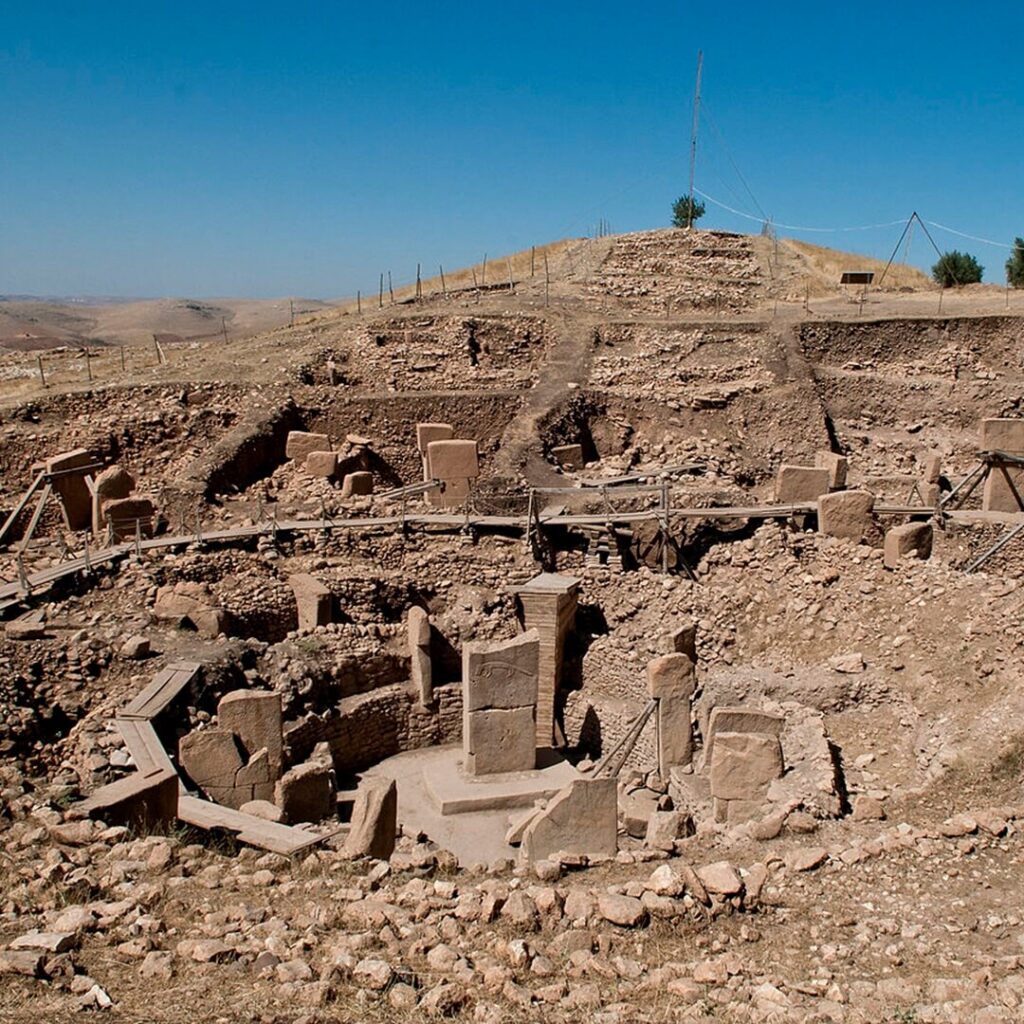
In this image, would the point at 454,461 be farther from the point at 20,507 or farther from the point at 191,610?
the point at 20,507

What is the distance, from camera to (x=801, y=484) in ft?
58.1

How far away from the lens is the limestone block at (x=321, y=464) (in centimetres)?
2034

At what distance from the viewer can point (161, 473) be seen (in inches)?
814

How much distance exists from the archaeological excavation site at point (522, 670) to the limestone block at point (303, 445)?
10 cm

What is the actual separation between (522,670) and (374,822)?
3.35 meters

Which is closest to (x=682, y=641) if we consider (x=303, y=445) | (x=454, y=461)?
(x=454, y=461)

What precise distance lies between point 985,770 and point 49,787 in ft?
30.3

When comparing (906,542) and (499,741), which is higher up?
(906,542)

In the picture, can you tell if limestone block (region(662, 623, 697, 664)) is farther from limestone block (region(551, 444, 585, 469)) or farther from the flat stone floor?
limestone block (region(551, 444, 585, 469))

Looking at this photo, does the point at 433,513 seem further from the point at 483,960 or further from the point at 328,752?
the point at 483,960

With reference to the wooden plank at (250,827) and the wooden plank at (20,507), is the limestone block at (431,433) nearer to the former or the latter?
the wooden plank at (20,507)

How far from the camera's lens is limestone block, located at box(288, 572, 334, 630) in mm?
14672

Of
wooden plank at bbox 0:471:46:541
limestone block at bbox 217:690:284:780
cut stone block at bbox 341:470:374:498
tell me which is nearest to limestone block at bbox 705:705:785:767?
limestone block at bbox 217:690:284:780

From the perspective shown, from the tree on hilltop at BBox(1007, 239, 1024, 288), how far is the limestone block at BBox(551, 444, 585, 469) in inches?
809
